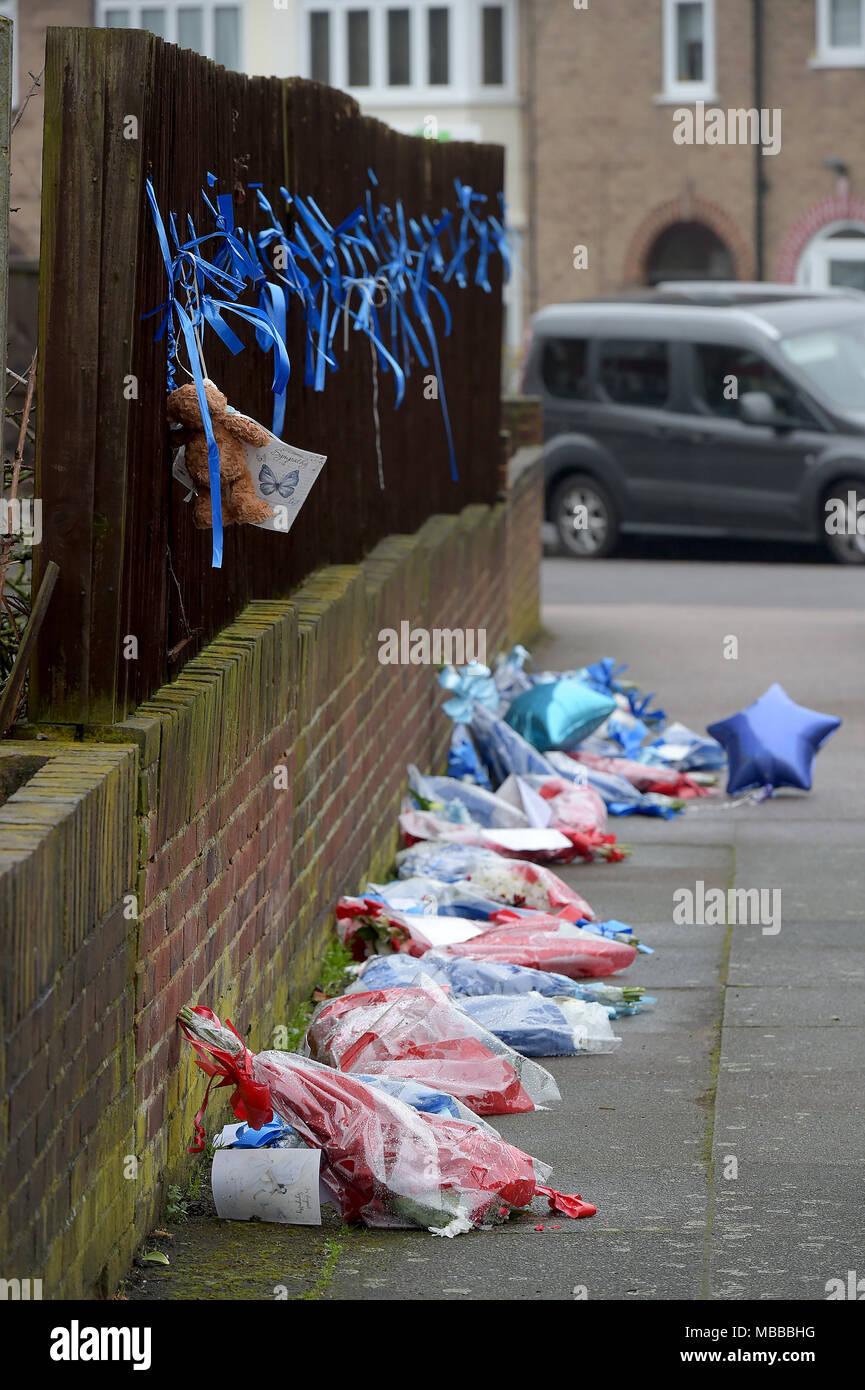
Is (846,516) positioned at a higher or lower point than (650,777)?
higher

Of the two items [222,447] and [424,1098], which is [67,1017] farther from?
[222,447]

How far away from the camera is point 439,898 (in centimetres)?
670

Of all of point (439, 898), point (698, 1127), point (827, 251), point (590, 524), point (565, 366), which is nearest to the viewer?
point (698, 1127)

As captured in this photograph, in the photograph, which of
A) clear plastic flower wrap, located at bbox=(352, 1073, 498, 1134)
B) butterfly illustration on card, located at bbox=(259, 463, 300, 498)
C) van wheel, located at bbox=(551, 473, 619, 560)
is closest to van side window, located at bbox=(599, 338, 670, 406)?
van wheel, located at bbox=(551, 473, 619, 560)

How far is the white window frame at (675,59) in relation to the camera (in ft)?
107

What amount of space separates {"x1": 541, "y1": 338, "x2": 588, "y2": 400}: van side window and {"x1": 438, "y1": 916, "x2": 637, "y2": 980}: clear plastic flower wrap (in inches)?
550

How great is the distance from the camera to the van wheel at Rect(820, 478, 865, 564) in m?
18.2

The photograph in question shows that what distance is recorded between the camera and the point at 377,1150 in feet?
13.9

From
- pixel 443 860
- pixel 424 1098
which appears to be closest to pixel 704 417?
pixel 443 860

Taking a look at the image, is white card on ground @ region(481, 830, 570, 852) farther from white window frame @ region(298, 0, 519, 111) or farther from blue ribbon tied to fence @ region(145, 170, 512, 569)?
white window frame @ region(298, 0, 519, 111)

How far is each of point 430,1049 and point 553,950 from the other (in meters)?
1.20

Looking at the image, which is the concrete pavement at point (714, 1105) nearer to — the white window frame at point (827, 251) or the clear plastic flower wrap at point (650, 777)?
the clear plastic flower wrap at point (650, 777)

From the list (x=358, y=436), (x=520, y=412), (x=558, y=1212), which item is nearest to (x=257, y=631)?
(x=558, y=1212)

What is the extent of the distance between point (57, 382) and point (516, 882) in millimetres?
3228
